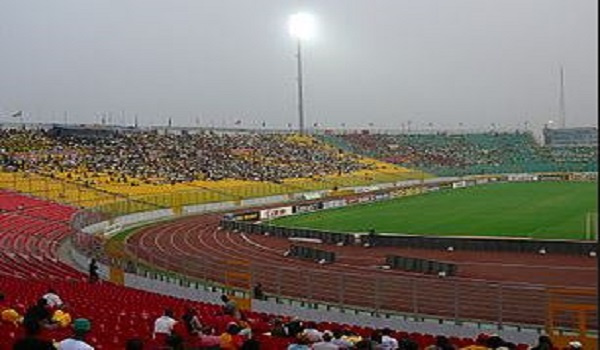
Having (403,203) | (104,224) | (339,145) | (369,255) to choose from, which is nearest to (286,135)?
(339,145)

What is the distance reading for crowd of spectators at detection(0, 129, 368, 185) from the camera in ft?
209

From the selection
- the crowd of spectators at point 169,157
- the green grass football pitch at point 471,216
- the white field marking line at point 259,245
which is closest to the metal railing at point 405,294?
the white field marking line at point 259,245

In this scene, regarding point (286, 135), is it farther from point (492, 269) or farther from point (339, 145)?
point (492, 269)

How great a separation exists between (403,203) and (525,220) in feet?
56.4

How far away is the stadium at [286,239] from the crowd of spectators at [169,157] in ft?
1.02

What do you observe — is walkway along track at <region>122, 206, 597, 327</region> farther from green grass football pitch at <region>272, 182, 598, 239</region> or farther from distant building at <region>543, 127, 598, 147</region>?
distant building at <region>543, 127, 598, 147</region>

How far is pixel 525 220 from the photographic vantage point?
4447 cm

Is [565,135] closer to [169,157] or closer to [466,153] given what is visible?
[466,153]

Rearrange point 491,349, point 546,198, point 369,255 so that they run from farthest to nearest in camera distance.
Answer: point 546,198 < point 369,255 < point 491,349

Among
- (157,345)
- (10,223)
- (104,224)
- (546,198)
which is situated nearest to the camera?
(157,345)

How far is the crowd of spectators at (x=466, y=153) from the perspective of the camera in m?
103

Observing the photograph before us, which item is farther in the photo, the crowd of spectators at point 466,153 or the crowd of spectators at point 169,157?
the crowd of spectators at point 466,153

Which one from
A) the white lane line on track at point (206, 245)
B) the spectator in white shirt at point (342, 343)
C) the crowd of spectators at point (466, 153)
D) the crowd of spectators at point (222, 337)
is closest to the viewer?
the crowd of spectators at point (222, 337)

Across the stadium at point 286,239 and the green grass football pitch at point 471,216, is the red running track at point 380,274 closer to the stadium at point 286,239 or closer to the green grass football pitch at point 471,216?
the stadium at point 286,239
